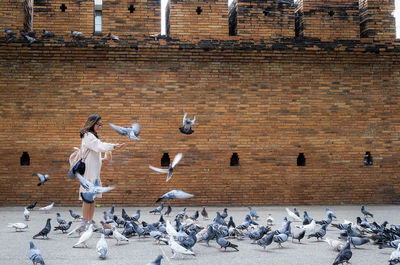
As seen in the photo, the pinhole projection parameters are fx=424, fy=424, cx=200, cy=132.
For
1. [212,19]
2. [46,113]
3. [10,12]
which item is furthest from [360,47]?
[10,12]

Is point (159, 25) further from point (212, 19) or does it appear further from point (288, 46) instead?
point (288, 46)

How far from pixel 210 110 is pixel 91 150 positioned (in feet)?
13.8

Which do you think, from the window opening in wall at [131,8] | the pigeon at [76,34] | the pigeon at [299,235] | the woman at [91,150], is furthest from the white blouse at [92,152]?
the window opening in wall at [131,8]

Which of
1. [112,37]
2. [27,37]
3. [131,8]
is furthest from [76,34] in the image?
[131,8]

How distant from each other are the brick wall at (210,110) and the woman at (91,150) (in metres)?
3.32

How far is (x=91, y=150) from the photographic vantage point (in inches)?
266

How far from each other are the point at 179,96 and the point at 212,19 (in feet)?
6.96

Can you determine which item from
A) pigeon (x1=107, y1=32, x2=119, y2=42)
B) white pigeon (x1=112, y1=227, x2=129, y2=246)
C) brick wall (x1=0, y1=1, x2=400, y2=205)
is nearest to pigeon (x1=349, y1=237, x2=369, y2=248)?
white pigeon (x1=112, y1=227, x2=129, y2=246)

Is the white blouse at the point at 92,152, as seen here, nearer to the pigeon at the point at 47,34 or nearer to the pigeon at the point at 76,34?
the pigeon at the point at 76,34

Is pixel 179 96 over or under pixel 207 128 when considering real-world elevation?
over

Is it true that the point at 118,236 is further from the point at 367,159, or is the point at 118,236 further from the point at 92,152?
the point at 367,159

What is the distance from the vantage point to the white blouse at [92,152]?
655cm

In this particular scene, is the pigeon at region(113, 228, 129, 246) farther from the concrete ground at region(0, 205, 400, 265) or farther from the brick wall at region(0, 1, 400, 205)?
the brick wall at region(0, 1, 400, 205)

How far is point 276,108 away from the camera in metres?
10.5
